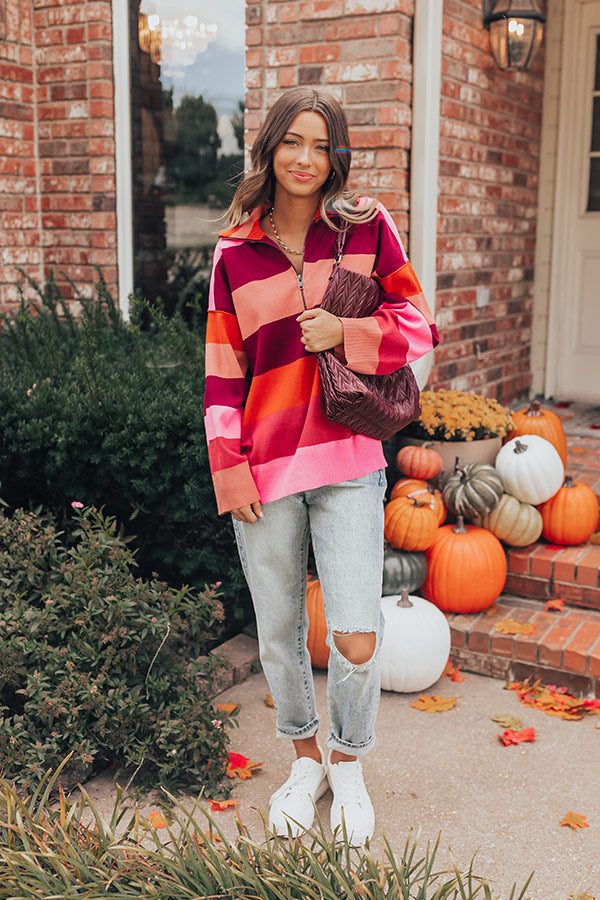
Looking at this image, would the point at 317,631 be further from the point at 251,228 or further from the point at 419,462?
the point at 251,228

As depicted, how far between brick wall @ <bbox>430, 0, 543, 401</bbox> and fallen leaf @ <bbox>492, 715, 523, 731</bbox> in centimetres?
176

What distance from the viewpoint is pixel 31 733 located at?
2.45m

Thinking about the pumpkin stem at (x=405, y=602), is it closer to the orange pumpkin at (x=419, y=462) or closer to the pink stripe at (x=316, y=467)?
the orange pumpkin at (x=419, y=462)

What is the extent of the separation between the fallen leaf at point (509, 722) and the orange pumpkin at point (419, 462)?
114cm

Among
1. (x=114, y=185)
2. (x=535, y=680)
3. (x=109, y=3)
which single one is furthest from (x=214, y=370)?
(x=109, y=3)

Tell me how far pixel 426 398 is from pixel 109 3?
2.50 meters

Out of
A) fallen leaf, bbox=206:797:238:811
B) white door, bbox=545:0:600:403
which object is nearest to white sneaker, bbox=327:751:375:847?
fallen leaf, bbox=206:797:238:811

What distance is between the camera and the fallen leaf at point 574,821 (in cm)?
236

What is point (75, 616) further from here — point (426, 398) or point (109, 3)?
point (109, 3)

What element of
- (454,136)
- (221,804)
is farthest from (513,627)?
(454,136)

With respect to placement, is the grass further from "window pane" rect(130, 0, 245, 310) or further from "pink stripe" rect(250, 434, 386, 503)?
"window pane" rect(130, 0, 245, 310)

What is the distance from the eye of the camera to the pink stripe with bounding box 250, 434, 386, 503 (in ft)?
6.81

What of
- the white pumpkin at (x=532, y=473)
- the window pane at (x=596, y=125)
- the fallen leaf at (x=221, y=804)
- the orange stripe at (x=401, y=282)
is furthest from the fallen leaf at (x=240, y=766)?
the window pane at (x=596, y=125)

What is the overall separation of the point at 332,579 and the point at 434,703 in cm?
112
